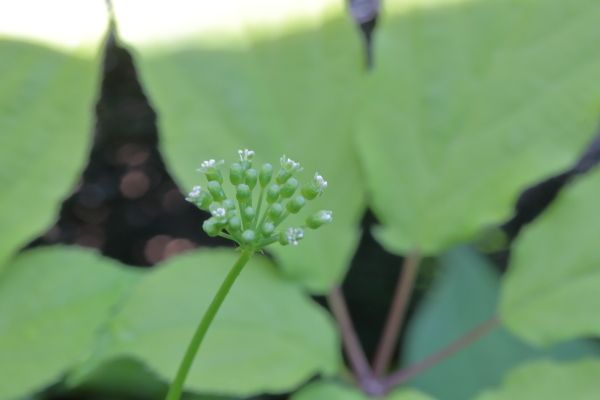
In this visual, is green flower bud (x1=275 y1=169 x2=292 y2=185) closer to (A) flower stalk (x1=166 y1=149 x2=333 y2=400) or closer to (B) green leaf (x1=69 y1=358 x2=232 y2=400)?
(A) flower stalk (x1=166 y1=149 x2=333 y2=400)

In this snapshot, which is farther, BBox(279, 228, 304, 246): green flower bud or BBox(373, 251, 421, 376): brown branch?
BBox(373, 251, 421, 376): brown branch

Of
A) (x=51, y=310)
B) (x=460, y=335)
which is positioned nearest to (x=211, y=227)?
(x=51, y=310)

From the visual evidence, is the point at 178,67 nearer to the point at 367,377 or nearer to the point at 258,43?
the point at 258,43

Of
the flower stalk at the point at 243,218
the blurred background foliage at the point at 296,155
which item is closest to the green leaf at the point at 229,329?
the blurred background foliage at the point at 296,155

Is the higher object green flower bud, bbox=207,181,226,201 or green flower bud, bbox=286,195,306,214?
green flower bud, bbox=207,181,226,201

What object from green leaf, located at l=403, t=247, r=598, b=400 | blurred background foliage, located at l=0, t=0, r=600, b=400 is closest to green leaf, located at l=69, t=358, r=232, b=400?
blurred background foliage, located at l=0, t=0, r=600, b=400

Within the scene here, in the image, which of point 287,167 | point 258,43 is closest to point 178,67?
point 258,43

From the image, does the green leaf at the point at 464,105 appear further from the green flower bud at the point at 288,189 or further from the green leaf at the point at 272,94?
the green flower bud at the point at 288,189
